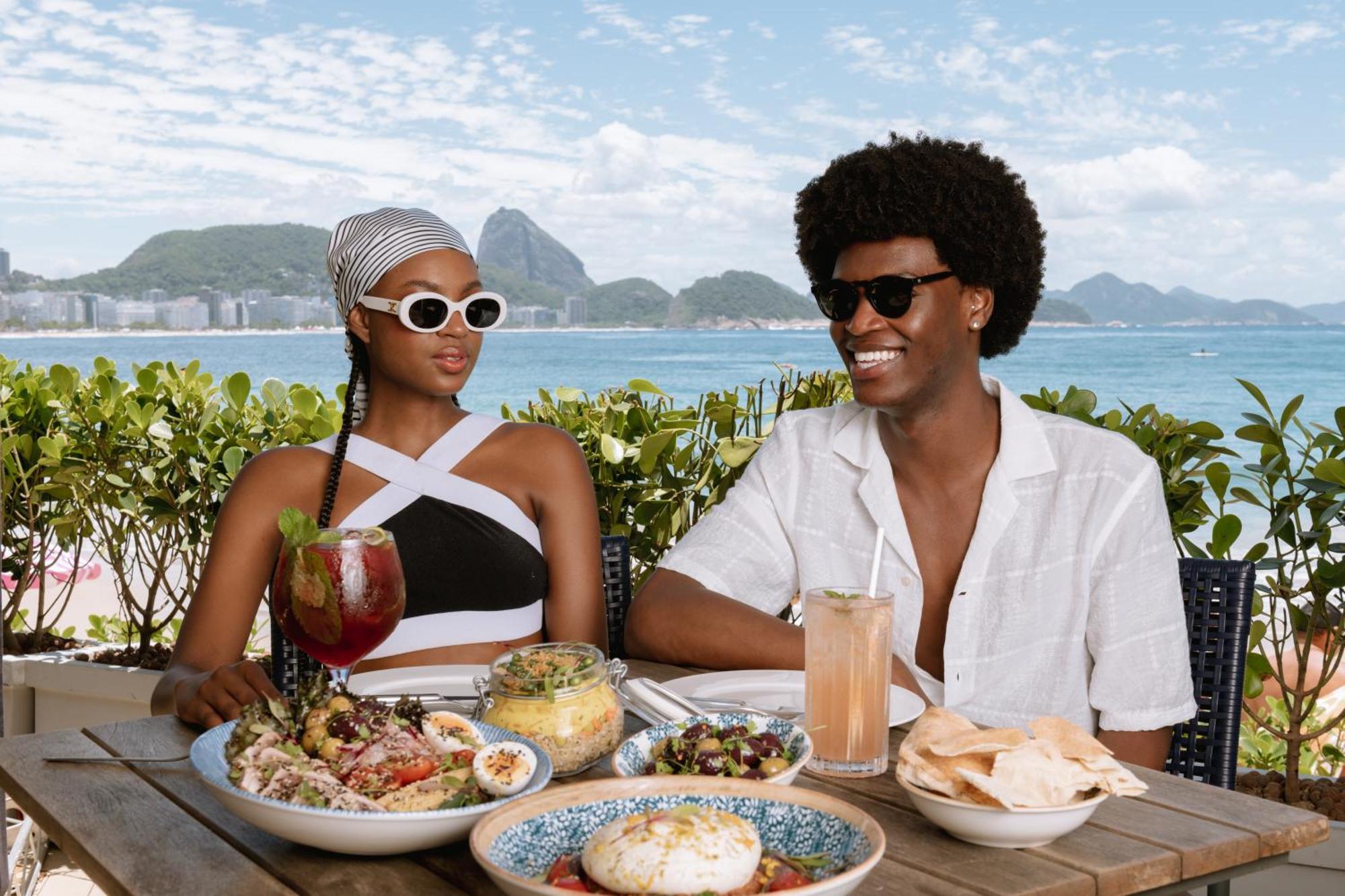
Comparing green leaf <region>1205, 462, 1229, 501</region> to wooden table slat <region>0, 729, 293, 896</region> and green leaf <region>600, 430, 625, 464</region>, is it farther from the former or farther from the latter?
wooden table slat <region>0, 729, 293, 896</region>

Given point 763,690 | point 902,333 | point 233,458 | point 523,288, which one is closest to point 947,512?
point 902,333

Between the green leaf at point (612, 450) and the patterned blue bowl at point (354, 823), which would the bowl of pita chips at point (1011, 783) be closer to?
the patterned blue bowl at point (354, 823)

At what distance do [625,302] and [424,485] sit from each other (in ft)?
180

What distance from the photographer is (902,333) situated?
7.56 ft

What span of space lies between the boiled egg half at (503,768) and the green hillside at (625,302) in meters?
55.0

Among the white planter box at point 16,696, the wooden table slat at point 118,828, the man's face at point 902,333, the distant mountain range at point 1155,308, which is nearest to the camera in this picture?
the wooden table slat at point 118,828

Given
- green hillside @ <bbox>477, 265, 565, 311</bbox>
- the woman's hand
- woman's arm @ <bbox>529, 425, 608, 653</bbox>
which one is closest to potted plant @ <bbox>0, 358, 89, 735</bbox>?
woman's arm @ <bbox>529, 425, 608, 653</bbox>

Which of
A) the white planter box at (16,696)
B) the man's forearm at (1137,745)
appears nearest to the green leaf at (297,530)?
the man's forearm at (1137,745)

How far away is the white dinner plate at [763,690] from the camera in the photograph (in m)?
1.80

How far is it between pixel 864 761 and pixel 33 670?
3996 mm

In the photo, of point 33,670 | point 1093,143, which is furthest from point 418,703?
point 1093,143

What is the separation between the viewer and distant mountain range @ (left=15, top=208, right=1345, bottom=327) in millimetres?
51938

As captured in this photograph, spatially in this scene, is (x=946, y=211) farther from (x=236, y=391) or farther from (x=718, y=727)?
(x=236, y=391)

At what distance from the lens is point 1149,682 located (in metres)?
2.10
